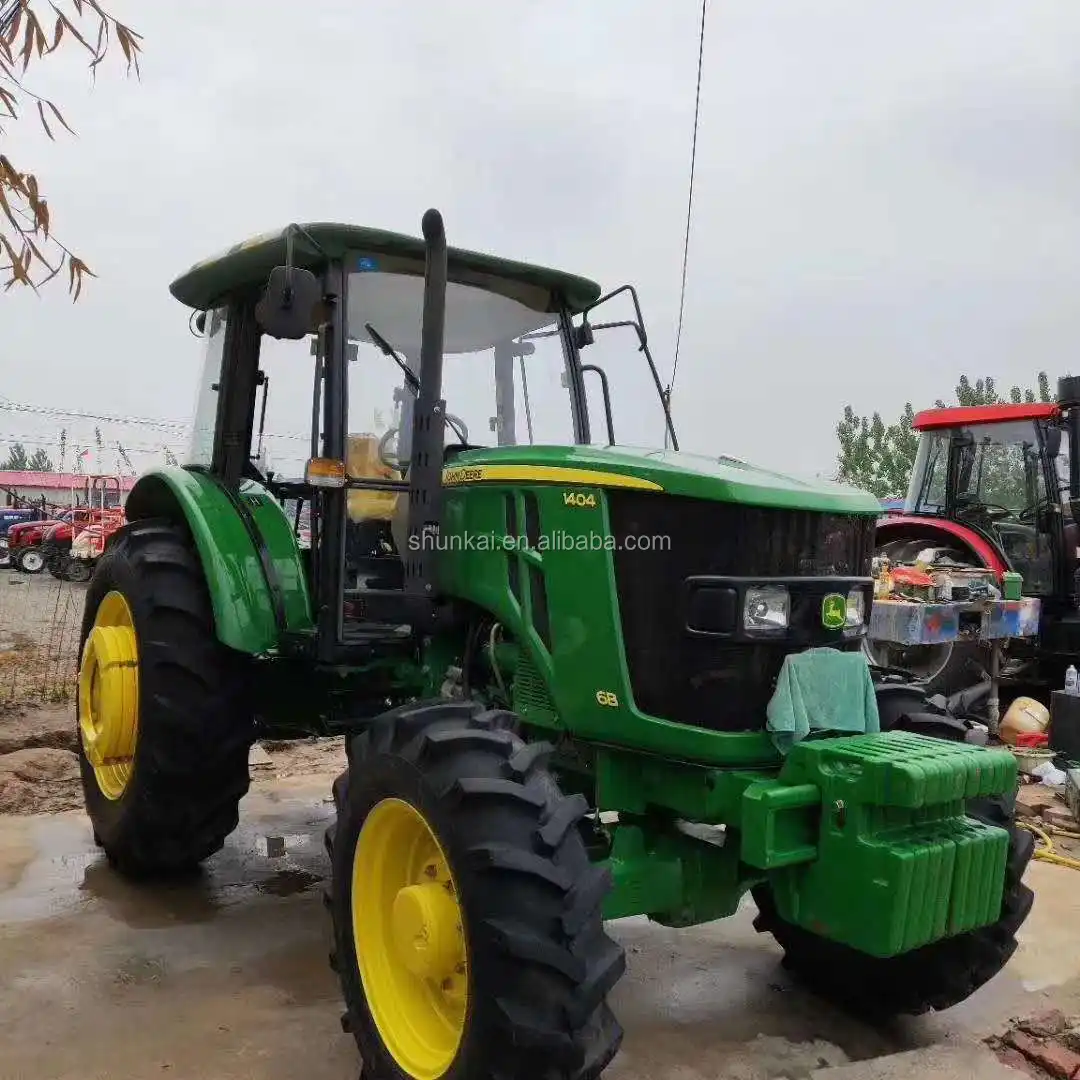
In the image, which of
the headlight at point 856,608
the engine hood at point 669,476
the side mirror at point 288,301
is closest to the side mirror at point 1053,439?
the engine hood at point 669,476

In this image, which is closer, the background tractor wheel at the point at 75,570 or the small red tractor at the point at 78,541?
the small red tractor at the point at 78,541

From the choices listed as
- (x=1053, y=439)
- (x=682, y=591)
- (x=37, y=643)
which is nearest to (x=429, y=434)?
(x=682, y=591)

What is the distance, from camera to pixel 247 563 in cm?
417

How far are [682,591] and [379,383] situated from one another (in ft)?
4.94

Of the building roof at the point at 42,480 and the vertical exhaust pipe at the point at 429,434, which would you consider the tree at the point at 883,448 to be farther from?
the building roof at the point at 42,480

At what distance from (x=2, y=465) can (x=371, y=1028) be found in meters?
90.0

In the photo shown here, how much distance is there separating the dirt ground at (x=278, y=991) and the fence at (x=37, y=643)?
73.5 inches

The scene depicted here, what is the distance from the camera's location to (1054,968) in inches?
157

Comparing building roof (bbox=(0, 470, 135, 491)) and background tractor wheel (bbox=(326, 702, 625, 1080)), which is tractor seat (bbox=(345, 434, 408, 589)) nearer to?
background tractor wheel (bbox=(326, 702, 625, 1080))

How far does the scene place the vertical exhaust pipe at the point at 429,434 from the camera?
335 cm

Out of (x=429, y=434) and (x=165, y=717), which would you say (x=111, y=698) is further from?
(x=429, y=434)

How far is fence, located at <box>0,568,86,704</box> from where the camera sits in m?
8.62

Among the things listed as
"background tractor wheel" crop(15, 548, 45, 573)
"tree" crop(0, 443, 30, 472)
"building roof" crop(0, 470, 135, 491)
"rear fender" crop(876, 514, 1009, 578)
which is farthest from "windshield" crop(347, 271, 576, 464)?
"tree" crop(0, 443, 30, 472)

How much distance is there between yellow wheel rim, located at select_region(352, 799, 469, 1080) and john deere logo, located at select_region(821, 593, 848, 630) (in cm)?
128
